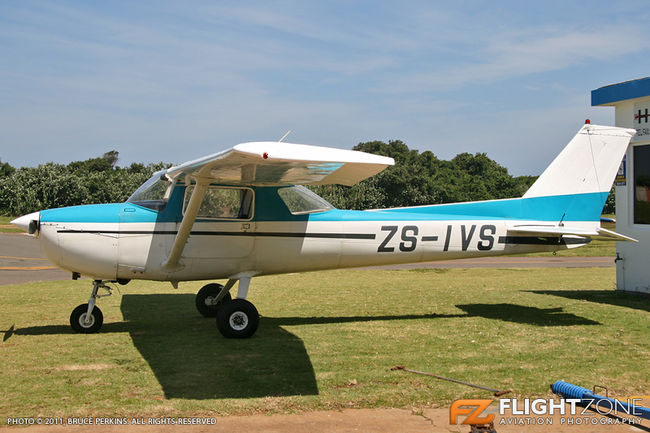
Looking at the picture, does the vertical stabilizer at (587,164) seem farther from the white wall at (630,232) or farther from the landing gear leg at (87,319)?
the landing gear leg at (87,319)

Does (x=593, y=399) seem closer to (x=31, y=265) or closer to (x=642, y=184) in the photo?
(x=642, y=184)

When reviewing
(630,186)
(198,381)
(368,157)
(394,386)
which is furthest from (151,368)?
(630,186)

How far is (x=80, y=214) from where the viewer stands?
7945 mm

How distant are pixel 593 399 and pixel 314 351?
329 cm

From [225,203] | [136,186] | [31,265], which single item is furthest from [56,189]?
[225,203]

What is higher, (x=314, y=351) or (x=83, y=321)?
(x=83, y=321)

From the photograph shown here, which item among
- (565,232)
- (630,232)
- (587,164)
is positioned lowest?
(630,232)

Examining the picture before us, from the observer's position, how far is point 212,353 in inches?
280

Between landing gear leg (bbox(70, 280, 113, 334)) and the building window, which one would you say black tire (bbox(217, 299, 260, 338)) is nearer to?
landing gear leg (bbox(70, 280, 113, 334))

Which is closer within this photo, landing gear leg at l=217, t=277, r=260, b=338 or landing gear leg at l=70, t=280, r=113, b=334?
landing gear leg at l=217, t=277, r=260, b=338

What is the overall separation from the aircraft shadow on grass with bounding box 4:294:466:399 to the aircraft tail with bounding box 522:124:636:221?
8.46 feet

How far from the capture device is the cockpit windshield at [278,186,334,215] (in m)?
8.60

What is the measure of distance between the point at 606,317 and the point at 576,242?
1336mm

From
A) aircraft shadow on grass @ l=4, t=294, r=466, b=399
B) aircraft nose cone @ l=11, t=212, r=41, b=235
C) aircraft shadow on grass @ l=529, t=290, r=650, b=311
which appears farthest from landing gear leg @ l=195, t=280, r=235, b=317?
aircraft shadow on grass @ l=529, t=290, r=650, b=311
